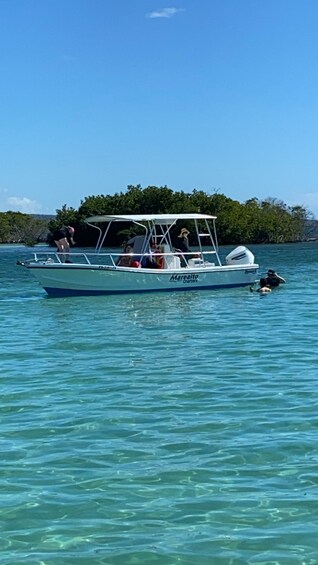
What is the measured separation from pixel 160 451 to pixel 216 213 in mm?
108210

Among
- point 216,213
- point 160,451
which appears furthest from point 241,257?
point 216,213

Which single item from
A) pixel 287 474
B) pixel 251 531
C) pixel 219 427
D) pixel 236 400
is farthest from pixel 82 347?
pixel 251 531

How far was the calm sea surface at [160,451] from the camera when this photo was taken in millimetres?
5969

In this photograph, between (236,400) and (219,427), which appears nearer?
(219,427)

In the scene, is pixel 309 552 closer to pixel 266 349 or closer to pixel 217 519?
pixel 217 519

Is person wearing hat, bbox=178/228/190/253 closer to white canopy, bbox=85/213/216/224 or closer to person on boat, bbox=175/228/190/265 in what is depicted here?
person on boat, bbox=175/228/190/265

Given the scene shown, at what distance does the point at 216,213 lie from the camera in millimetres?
115500

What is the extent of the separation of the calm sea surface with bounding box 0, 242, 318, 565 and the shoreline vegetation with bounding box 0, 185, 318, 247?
85.2 m

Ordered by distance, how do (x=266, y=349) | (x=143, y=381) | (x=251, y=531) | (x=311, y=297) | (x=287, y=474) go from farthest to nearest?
(x=311, y=297) < (x=266, y=349) < (x=143, y=381) < (x=287, y=474) < (x=251, y=531)

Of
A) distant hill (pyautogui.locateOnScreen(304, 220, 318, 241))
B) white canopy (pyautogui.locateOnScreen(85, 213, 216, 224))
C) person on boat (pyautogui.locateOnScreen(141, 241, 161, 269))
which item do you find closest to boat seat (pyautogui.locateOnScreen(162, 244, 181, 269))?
person on boat (pyautogui.locateOnScreen(141, 241, 161, 269))

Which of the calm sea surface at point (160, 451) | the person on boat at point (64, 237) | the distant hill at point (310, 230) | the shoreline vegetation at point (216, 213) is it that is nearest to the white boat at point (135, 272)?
the person on boat at point (64, 237)

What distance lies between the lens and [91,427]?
9.11m

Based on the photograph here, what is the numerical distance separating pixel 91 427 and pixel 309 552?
3821 mm

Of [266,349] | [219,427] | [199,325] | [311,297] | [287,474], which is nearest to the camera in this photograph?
[287,474]
